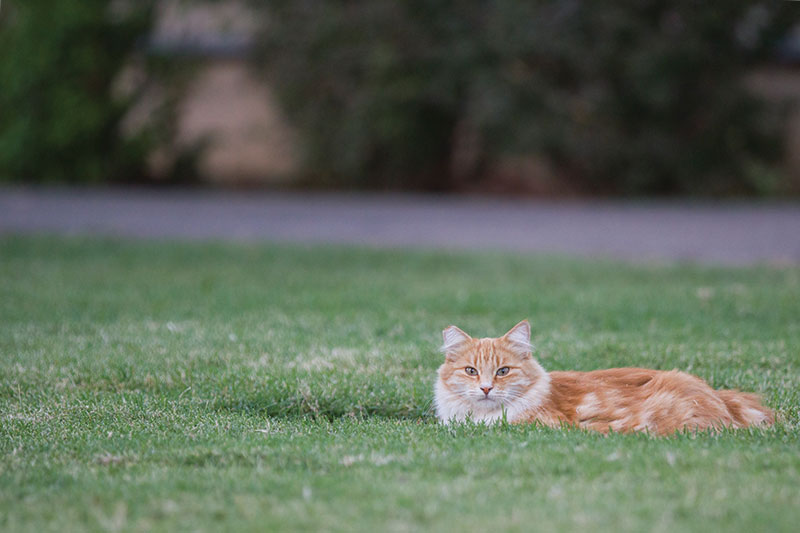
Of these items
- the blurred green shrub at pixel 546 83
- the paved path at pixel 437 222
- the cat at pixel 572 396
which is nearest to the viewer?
the cat at pixel 572 396

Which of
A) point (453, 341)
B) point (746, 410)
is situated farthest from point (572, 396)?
point (746, 410)

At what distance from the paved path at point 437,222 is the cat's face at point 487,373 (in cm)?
814

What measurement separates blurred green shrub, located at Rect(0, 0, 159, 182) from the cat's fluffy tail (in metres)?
18.5

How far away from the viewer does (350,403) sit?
611cm

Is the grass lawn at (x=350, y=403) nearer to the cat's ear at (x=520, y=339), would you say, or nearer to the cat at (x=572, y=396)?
→ the cat at (x=572, y=396)

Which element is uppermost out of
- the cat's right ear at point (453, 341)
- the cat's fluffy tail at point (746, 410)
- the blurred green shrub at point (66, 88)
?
the blurred green shrub at point (66, 88)

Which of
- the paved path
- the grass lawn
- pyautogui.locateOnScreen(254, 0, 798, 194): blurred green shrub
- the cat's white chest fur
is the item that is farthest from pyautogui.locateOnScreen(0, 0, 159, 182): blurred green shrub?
the cat's white chest fur

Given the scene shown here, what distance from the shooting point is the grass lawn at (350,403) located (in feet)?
13.4

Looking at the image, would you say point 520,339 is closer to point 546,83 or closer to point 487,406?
point 487,406

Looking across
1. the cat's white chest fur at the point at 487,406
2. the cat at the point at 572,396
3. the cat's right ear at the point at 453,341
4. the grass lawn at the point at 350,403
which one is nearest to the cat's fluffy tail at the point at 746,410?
the cat at the point at 572,396

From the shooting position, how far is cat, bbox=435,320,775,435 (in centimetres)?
522

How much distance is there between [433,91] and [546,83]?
2410mm

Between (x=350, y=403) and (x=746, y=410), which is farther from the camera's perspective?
(x=350, y=403)

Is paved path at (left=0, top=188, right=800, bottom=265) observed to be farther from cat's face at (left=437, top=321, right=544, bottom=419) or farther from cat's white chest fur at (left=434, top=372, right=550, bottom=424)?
cat's white chest fur at (left=434, top=372, right=550, bottom=424)
